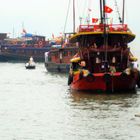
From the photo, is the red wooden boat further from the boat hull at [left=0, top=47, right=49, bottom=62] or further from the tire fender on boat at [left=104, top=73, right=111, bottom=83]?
the boat hull at [left=0, top=47, right=49, bottom=62]

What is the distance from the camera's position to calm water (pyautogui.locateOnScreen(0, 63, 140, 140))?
21594 mm

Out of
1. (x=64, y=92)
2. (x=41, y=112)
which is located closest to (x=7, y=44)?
(x=64, y=92)

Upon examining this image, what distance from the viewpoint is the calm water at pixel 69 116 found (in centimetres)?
2159

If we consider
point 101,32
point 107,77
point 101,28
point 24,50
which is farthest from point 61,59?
point 24,50

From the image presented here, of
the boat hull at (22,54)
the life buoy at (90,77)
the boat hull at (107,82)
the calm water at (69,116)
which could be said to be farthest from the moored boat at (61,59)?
the boat hull at (22,54)

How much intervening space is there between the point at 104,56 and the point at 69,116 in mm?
12962

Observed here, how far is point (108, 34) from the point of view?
3884cm

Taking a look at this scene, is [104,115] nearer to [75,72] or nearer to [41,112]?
[41,112]

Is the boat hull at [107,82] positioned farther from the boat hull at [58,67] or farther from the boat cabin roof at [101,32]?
the boat hull at [58,67]

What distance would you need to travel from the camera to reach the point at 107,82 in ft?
122

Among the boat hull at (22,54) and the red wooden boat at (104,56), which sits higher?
the red wooden boat at (104,56)

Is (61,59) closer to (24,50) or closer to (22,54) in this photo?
(22,54)

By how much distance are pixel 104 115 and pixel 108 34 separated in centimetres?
1294

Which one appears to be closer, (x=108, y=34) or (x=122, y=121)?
(x=122, y=121)
